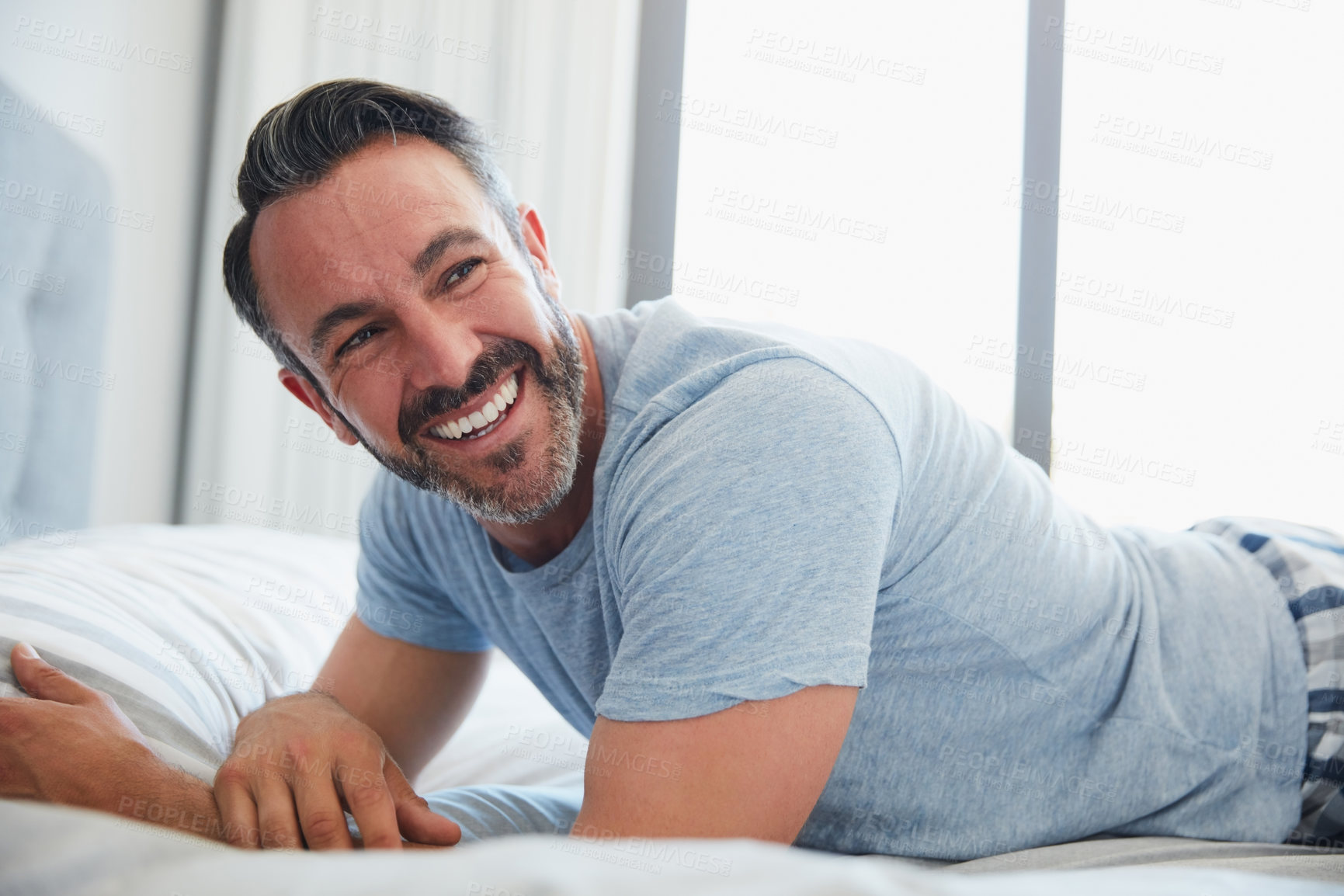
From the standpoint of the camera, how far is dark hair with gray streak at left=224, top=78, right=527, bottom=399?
36.9 inches

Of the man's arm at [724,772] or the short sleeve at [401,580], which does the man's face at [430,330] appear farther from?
the man's arm at [724,772]

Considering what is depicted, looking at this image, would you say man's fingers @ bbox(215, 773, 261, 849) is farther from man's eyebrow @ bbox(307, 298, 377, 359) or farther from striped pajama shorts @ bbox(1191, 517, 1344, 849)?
striped pajama shorts @ bbox(1191, 517, 1344, 849)

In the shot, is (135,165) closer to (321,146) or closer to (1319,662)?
(321,146)

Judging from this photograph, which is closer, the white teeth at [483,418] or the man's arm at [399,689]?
the white teeth at [483,418]

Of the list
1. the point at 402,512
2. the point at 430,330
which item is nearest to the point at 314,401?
the point at 402,512

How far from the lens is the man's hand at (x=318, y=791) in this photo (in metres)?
0.69

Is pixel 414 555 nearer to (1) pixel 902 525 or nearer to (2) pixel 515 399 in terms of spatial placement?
(2) pixel 515 399

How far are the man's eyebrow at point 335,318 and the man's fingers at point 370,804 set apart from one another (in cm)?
44

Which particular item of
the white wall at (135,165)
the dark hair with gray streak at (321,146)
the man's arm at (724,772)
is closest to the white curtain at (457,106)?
the white wall at (135,165)

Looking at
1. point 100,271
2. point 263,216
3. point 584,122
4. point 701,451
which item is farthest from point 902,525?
point 584,122

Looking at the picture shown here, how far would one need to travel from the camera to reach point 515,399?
3.05 ft

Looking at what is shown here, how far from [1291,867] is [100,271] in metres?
2.22

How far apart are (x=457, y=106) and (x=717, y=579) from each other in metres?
2.24

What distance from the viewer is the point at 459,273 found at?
3.03 feet
